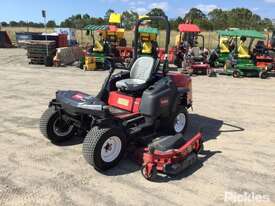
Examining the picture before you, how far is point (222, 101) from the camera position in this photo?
10.3 m

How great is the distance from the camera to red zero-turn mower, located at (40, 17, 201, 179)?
533 centimetres

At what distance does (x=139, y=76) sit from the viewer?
6.65 meters

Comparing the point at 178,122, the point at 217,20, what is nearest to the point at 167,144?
the point at 178,122

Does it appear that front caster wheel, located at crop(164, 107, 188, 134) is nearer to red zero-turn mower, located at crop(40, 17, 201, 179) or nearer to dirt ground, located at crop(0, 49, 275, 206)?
red zero-turn mower, located at crop(40, 17, 201, 179)

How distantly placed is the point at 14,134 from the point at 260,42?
43.2ft

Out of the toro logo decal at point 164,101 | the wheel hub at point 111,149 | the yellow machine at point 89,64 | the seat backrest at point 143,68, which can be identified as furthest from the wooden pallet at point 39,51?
the wheel hub at point 111,149

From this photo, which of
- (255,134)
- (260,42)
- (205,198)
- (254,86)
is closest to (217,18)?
(260,42)

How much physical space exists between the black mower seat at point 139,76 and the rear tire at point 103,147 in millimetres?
1117

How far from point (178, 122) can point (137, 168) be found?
173 cm

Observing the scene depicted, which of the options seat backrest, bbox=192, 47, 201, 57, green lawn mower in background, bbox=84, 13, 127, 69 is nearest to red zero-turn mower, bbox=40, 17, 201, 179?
green lawn mower in background, bbox=84, 13, 127, 69

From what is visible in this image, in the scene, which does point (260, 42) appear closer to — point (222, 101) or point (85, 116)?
point (222, 101)

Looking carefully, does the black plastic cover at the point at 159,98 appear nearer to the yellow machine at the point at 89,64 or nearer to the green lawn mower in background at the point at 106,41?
the green lawn mower in background at the point at 106,41

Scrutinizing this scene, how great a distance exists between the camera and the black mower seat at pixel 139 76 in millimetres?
6340

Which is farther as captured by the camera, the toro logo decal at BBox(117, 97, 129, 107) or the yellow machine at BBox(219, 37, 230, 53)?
the yellow machine at BBox(219, 37, 230, 53)
